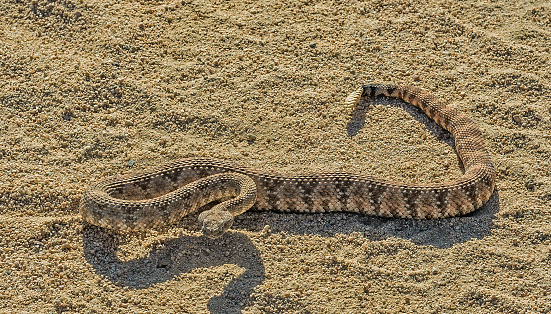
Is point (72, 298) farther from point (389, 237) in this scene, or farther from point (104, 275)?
point (389, 237)

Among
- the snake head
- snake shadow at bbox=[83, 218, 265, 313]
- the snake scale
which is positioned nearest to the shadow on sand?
snake shadow at bbox=[83, 218, 265, 313]

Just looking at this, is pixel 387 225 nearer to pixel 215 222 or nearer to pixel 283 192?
pixel 283 192

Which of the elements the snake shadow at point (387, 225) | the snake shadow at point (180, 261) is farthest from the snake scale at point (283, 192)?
the snake shadow at point (180, 261)

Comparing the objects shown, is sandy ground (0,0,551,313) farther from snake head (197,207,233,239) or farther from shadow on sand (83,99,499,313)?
snake head (197,207,233,239)

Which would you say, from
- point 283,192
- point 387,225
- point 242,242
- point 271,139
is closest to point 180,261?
point 242,242

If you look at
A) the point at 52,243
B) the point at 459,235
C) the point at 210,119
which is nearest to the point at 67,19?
the point at 210,119

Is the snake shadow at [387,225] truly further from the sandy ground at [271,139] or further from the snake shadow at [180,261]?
the snake shadow at [180,261]

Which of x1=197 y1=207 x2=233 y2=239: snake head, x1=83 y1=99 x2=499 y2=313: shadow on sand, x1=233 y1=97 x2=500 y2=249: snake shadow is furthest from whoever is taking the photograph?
x1=233 y1=97 x2=500 y2=249: snake shadow
